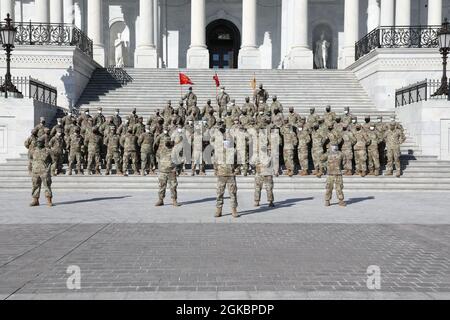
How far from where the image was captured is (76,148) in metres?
17.4

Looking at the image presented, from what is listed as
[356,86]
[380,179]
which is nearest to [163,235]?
[380,179]

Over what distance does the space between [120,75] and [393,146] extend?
17584 mm

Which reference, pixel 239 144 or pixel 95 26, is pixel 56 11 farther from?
pixel 239 144

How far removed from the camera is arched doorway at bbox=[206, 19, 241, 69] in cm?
4081

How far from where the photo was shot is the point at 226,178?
11203 millimetres

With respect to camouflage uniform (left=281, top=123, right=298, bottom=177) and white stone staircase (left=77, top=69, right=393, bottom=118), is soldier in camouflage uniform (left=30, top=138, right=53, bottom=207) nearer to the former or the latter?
camouflage uniform (left=281, top=123, right=298, bottom=177)

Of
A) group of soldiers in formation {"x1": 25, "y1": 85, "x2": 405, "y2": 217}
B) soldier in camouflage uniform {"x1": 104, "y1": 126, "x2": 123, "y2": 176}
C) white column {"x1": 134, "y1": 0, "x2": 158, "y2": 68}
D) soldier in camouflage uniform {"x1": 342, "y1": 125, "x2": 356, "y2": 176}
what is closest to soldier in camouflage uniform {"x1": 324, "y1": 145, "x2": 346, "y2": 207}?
group of soldiers in formation {"x1": 25, "y1": 85, "x2": 405, "y2": 217}

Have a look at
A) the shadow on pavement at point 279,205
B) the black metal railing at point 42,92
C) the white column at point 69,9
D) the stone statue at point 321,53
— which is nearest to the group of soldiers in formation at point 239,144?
the shadow on pavement at point 279,205

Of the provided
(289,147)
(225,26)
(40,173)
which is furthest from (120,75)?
(40,173)

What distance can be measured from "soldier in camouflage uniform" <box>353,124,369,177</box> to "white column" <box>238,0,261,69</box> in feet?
56.7

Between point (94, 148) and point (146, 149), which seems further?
point (94, 148)

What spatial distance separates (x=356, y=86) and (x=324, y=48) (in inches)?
414

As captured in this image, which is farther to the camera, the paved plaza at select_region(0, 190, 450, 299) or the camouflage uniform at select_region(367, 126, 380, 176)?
the camouflage uniform at select_region(367, 126, 380, 176)

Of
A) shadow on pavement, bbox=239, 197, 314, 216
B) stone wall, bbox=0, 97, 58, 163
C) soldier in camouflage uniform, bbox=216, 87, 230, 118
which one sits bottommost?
shadow on pavement, bbox=239, 197, 314, 216
